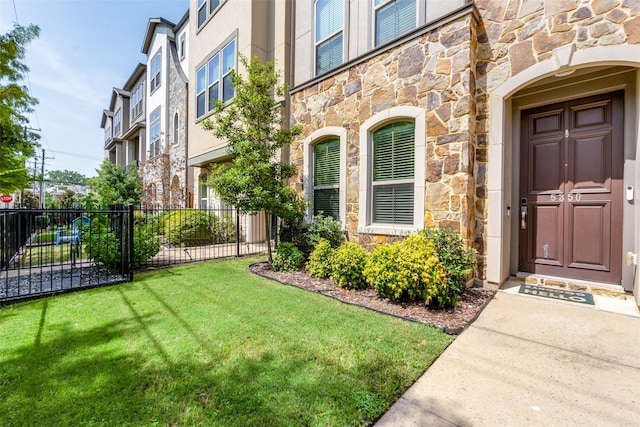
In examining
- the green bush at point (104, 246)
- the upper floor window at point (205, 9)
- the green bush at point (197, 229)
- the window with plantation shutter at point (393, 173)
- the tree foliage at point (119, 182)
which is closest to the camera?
the window with plantation shutter at point (393, 173)

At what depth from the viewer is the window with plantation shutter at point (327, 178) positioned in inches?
233

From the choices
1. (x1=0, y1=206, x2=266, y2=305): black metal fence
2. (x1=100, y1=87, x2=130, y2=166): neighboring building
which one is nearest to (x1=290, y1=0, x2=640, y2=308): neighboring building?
(x1=0, y1=206, x2=266, y2=305): black metal fence

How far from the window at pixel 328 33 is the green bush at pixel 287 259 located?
421 cm

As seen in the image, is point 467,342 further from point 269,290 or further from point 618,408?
point 269,290

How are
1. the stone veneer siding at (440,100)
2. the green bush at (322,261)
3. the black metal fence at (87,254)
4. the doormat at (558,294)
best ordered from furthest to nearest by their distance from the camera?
the green bush at (322,261)
the black metal fence at (87,254)
the stone veneer siding at (440,100)
the doormat at (558,294)

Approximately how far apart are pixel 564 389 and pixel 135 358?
3.45 meters

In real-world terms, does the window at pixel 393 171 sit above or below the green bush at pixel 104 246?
above

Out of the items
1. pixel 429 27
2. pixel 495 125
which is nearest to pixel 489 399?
pixel 495 125

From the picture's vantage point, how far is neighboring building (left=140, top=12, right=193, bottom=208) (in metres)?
12.6

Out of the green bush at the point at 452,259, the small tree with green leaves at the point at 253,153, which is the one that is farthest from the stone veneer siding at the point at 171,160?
the green bush at the point at 452,259

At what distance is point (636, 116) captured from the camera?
141 inches

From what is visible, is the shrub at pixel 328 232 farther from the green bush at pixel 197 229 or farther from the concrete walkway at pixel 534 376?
the green bush at pixel 197 229

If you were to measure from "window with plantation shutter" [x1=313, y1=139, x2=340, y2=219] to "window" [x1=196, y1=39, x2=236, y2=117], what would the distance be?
15.0 feet

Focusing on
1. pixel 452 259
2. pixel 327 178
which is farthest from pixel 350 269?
pixel 327 178
